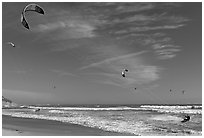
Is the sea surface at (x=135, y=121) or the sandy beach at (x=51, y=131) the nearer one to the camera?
the sandy beach at (x=51, y=131)

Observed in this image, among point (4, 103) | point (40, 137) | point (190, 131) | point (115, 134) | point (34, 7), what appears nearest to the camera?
point (34, 7)

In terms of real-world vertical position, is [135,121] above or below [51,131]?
above

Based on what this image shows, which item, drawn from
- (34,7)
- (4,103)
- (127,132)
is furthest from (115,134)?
(4,103)

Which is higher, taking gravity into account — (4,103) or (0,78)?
(4,103)

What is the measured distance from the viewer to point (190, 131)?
15.1 metres

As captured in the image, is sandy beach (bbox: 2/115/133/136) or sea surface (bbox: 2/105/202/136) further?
sea surface (bbox: 2/105/202/136)

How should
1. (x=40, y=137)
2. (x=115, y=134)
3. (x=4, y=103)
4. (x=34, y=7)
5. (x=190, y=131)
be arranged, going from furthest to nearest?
1. (x=4, y=103)
2. (x=190, y=131)
3. (x=115, y=134)
4. (x=40, y=137)
5. (x=34, y=7)

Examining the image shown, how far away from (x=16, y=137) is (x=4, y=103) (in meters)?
64.5

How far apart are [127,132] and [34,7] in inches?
289

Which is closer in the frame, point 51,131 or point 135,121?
point 51,131

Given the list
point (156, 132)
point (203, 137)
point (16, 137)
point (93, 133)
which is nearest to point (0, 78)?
point (16, 137)

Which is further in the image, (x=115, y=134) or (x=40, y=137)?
(x=115, y=134)

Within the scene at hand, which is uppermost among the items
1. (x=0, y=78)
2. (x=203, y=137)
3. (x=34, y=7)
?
(x=34, y=7)

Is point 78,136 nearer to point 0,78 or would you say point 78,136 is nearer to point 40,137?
point 40,137
